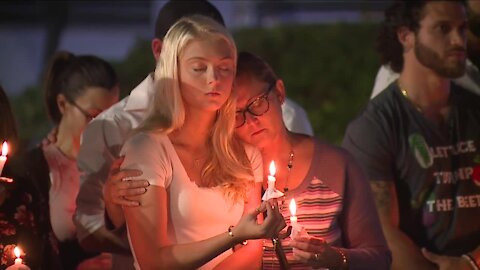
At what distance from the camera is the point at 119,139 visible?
5629mm

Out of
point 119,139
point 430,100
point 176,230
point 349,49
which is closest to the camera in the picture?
point 176,230

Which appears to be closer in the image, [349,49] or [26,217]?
[26,217]

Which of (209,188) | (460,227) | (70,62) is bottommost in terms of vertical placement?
(460,227)

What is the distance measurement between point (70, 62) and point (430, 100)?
1946mm

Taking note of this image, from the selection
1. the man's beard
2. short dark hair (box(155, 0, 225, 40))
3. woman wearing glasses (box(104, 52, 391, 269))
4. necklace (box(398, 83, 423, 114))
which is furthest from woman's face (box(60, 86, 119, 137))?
the man's beard

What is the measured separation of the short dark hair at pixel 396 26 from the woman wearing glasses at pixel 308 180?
1.34 metres

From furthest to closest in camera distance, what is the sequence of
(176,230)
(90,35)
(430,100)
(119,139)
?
1. (90,35)
2. (430,100)
3. (119,139)
4. (176,230)

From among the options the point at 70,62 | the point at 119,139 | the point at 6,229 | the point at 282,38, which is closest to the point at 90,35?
the point at 282,38

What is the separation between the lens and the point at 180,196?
15.1 feet

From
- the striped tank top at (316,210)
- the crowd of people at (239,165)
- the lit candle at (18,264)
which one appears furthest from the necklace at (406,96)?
the lit candle at (18,264)

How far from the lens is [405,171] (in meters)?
5.90

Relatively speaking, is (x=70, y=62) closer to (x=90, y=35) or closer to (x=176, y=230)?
(x=176, y=230)

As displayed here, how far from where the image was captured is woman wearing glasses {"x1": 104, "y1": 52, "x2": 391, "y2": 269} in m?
4.87

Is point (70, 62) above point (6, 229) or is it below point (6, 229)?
above
